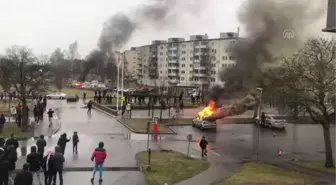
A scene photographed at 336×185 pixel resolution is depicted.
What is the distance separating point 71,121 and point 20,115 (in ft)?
22.4

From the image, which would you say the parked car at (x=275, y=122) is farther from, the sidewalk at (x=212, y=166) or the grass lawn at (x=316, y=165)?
the grass lawn at (x=316, y=165)

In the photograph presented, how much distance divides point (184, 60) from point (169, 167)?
102 metres

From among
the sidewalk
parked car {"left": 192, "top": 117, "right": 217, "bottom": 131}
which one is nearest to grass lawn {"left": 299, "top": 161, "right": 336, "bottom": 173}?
the sidewalk

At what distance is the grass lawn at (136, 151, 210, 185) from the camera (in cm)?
1938

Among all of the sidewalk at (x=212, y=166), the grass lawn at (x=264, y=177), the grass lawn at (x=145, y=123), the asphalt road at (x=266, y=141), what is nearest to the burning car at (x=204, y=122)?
the asphalt road at (x=266, y=141)

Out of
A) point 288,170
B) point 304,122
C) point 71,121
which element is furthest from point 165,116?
point 288,170

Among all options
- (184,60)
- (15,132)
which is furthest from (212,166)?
(184,60)

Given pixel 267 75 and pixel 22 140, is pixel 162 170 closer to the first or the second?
pixel 22 140

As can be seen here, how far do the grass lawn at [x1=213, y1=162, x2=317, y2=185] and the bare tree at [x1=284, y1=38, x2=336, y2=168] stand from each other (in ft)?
12.1

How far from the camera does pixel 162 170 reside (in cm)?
2094

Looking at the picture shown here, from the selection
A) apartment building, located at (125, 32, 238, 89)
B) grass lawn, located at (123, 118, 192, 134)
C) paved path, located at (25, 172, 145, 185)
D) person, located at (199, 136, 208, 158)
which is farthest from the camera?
apartment building, located at (125, 32, 238, 89)

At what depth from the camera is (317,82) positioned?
24.9 metres

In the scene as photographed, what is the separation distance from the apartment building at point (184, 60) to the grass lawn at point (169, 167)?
2614 inches

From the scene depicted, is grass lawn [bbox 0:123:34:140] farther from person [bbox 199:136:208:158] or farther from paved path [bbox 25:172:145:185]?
person [bbox 199:136:208:158]
